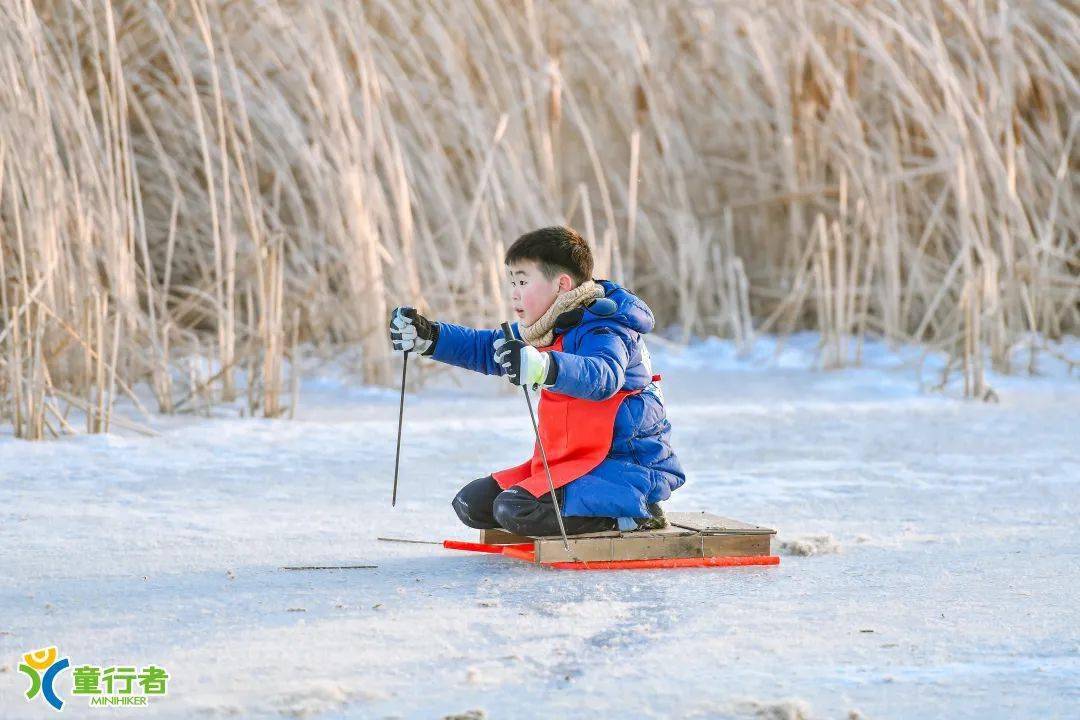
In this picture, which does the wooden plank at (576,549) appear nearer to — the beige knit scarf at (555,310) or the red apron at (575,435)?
the red apron at (575,435)

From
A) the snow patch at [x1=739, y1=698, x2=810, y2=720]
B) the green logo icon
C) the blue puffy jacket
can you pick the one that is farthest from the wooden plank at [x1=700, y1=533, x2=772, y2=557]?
the green logo icon

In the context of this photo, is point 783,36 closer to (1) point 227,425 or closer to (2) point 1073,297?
(2) point 1073,297

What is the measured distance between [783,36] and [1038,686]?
187 inches

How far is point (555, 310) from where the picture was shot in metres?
2.47

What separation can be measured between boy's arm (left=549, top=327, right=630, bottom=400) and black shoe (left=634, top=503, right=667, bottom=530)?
245 mm

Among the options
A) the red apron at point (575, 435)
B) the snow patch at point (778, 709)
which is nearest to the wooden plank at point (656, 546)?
the red apron at point (575, 435)

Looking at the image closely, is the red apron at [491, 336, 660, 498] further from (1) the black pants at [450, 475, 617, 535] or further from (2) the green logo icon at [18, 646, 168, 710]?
(2) the green logo icon at [18, 646, 168, 710]

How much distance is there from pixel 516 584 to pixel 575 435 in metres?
0.32

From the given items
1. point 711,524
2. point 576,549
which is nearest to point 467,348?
point 576,549

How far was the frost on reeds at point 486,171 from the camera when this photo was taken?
3.96 m

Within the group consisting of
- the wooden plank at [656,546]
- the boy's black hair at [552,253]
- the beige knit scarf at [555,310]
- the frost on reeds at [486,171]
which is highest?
the frost on reeds at [486,171]

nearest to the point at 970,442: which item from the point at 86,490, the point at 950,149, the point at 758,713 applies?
the point at 950,149

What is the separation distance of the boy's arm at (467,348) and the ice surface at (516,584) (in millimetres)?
328

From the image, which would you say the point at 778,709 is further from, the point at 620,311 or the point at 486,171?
the point at 486,171
